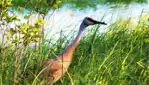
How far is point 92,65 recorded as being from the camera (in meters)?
4.80

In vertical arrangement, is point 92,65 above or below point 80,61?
above

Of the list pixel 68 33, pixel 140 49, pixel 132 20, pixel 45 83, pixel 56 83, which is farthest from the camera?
pixel 132 20

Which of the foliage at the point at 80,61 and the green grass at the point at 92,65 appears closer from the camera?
the foliage at the point at 80,61

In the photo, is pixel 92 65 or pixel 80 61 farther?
pixel 80 61

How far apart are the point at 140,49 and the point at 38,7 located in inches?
58.2

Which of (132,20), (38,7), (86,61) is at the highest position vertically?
(38,7)

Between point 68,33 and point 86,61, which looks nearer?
point 86,61

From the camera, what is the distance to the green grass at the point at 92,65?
4.50m

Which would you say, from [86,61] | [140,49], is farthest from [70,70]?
[140,49]

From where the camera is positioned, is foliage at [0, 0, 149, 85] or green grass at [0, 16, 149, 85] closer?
foliage at [0, 0, 149, 85]

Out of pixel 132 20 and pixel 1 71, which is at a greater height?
pixel 1 71

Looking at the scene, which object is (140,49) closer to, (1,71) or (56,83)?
(56,83)

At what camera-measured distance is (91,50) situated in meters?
5.32

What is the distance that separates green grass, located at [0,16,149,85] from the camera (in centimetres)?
450
